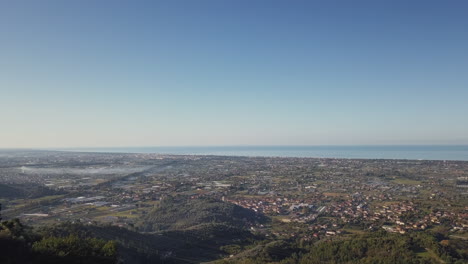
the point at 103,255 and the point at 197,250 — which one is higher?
the point at 103,255

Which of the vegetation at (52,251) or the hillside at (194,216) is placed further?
the hillside at (194,216)

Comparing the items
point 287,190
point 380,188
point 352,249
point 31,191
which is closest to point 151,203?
point 31,191

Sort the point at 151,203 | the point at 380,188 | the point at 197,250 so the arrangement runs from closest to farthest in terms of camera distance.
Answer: the point at 197,250, the point at 151,203, the point at 380,188

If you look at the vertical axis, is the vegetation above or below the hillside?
above

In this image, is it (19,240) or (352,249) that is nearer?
(19,240)

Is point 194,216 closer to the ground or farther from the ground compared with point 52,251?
closer to the ground

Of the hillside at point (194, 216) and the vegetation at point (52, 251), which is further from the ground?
the vegetation at point (52, 251)

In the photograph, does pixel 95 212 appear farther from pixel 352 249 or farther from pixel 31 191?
pixel 352 249

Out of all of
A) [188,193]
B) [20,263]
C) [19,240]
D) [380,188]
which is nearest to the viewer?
[20,263]

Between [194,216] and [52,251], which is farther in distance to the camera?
[194,216]
